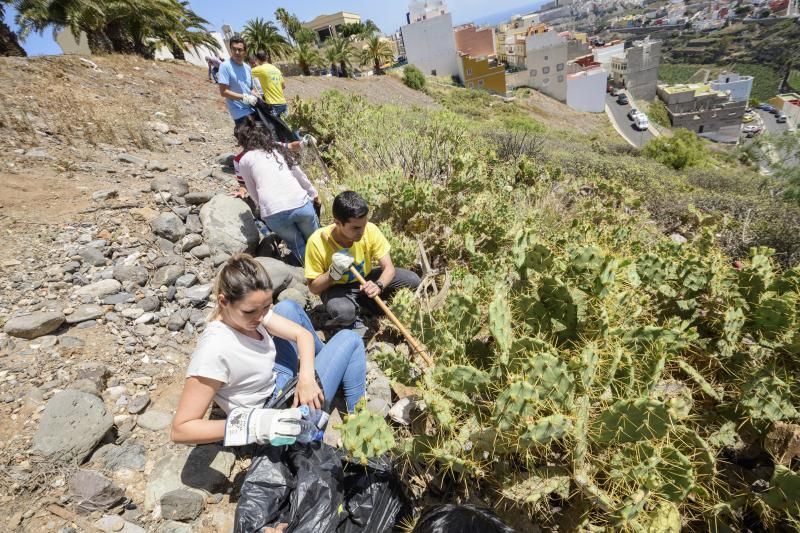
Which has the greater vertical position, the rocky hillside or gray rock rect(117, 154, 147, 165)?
gray rock rect(117, 154, 147, 165)

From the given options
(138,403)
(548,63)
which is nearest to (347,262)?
(138,403)

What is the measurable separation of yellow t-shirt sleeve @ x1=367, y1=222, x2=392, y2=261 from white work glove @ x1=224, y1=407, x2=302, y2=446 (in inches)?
58.6

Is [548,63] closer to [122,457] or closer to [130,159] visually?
[130,159]

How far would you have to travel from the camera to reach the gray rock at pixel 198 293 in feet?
10.5

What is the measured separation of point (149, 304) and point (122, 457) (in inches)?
52.5

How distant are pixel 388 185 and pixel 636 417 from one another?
3.02m

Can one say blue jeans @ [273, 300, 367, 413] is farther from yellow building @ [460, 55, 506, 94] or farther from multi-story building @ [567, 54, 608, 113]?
multi-story building @ [567, 54, 608, 113]

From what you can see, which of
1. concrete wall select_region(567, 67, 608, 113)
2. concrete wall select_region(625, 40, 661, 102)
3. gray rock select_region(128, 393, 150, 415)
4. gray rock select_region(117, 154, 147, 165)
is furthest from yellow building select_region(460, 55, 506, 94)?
gray rock select_region(128, 393, 150, 415)

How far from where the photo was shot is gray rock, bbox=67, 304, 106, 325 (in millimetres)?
2795

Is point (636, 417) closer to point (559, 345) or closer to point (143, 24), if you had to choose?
point (559, 345)

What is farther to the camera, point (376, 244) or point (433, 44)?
point (433, 44)

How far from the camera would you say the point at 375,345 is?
9.91 ft

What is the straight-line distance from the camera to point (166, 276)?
129 inches

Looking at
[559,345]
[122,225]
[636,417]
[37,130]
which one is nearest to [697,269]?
[559,345]
